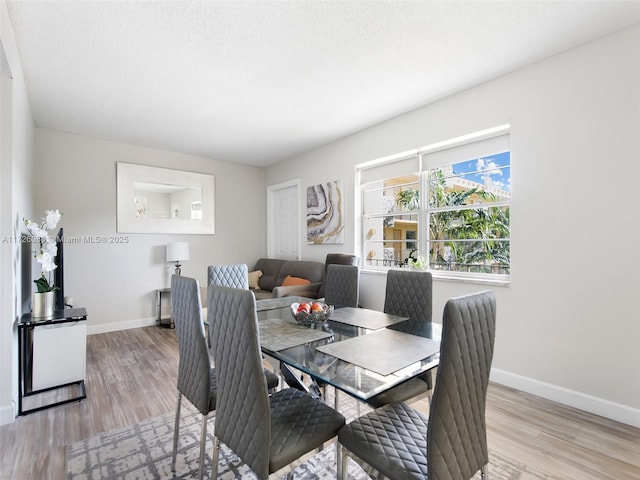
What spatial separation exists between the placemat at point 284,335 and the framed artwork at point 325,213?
Answer: 2502 mm

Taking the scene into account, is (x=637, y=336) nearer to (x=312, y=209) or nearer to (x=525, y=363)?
(x=525, y=363)

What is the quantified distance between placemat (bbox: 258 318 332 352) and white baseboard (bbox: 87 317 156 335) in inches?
138

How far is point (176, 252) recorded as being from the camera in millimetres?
4520

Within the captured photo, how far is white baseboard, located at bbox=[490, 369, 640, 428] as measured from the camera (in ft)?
6.69

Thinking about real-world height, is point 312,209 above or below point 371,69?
below

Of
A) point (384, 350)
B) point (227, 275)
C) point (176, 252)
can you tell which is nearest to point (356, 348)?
point (384, 350)

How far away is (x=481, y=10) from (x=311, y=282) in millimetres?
3283

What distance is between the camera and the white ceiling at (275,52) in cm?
190

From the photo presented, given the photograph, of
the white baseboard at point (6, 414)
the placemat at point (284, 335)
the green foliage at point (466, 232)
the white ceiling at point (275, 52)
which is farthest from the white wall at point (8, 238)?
the green foliage at point (466, 232)

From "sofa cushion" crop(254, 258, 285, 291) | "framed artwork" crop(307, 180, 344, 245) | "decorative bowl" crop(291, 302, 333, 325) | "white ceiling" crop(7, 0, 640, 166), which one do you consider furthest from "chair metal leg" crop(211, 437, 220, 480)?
"sofa cushion" crop(254, 258, 285, 291)

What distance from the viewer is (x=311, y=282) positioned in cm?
427

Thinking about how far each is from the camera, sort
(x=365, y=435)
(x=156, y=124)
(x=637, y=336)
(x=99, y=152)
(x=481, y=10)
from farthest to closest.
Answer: (x=99, y=152)
(x=156, y=124)
(x=637, y=336)
(x=481, y=10)
(x=365, y=435)

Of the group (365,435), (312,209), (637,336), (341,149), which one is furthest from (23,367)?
(637,336)

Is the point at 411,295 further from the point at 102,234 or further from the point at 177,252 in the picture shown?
the point at 102,234
